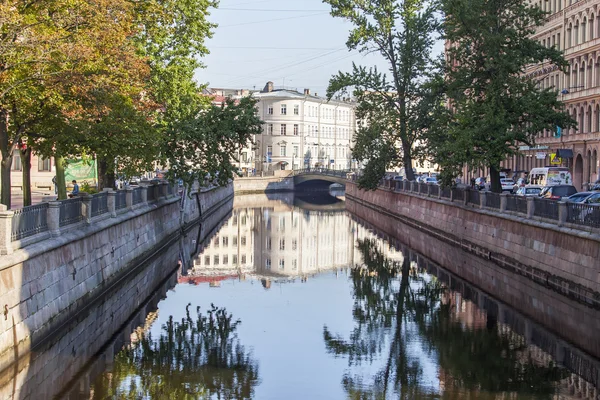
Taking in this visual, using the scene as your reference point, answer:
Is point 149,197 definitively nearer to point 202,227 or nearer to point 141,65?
point 141,65

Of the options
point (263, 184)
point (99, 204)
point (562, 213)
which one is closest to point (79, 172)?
point (99, 204)

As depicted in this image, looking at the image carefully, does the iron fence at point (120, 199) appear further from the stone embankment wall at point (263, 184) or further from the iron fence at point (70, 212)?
the stone embankment wall at point (263, 184)

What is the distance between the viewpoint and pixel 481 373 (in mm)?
21875

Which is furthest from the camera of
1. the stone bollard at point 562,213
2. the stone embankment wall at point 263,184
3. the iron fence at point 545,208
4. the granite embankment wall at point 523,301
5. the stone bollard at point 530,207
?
the stone embankment wall at point 263,184

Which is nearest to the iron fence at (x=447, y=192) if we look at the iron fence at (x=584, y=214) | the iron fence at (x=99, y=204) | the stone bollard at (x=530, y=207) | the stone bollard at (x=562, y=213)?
the stone bollard at (x=530, y=207)

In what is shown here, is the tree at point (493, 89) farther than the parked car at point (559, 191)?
No

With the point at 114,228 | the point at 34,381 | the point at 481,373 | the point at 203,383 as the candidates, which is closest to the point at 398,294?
the point at 114,228

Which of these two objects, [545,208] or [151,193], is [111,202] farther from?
[545,208]

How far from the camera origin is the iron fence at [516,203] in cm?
3749

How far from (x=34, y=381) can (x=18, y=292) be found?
7.56 ft

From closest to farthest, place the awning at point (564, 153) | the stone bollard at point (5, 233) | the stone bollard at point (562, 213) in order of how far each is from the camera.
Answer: the stone bollard at point (5, 233)
the stone bollard at point (562, 213)
the awning at point (564, 153)

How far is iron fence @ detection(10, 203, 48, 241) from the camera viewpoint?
22297mm

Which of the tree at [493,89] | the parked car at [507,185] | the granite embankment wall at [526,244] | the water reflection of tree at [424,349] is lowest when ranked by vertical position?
the water reflection of tree at [424,349]

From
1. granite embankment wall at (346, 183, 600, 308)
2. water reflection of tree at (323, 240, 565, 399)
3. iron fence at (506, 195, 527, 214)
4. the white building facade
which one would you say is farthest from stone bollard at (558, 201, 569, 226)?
the white building facade
